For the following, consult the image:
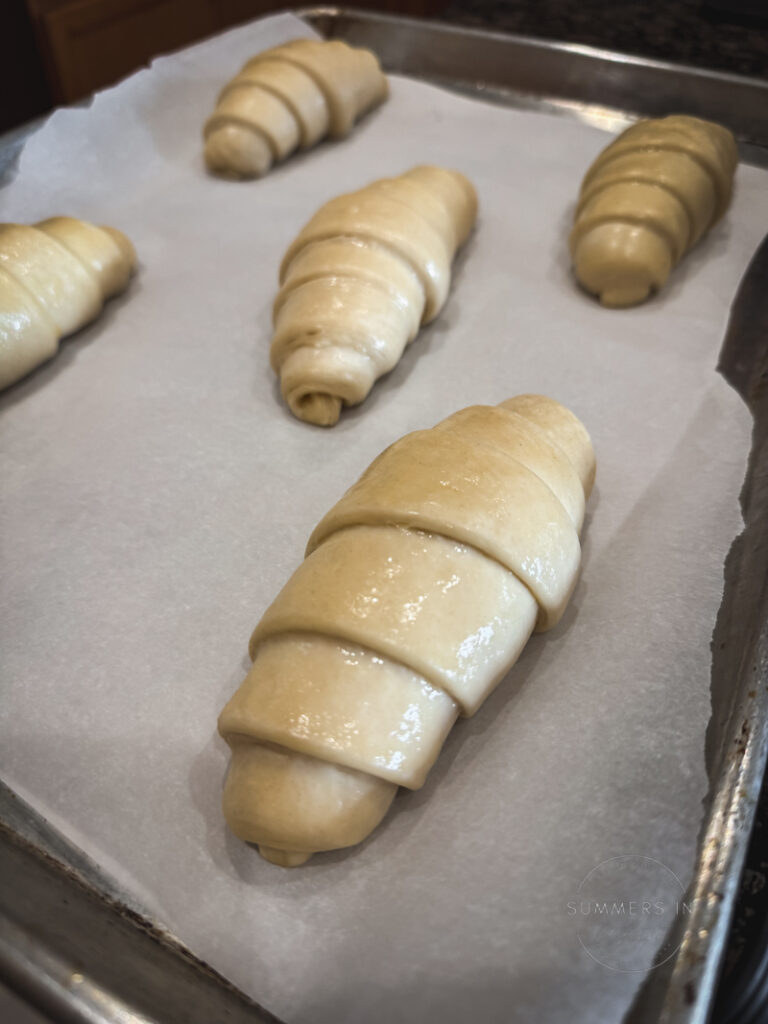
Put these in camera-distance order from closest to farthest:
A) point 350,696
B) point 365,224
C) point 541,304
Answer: point 350,696, point 365,224, point 541,304

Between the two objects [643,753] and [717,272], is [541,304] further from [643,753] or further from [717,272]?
[643,753]

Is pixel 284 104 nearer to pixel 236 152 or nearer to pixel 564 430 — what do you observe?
pixel 236 152

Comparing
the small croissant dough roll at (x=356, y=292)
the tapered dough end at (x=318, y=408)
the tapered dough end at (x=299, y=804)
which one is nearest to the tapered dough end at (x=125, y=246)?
the small croissant dough roll at (x=356, y=292)

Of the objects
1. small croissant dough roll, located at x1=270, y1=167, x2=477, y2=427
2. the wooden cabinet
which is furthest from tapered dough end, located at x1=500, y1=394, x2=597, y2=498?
the wooden cabinet

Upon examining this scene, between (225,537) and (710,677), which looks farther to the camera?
(225,537)

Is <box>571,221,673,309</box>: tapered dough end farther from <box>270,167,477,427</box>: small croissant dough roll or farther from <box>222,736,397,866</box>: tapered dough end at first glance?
<box>222,736,397,866</box>: tapered dough end

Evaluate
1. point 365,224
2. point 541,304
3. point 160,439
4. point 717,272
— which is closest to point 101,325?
point 160,439

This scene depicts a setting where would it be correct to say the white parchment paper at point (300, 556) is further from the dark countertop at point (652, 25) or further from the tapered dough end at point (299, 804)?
the dark countertop at point (652, 25)
